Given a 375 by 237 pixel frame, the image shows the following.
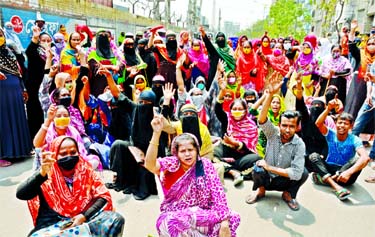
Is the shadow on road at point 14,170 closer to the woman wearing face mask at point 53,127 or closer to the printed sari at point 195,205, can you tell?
the woman wearing face mask at point 53,127

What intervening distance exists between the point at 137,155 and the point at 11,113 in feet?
6.31

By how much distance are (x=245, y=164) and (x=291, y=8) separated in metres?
27.3

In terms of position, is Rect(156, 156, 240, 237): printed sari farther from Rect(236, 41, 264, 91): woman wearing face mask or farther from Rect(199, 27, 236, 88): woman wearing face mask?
Rect(236, 41, 264, 91): woman wearing face mask

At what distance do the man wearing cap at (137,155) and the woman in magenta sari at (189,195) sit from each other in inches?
43.7

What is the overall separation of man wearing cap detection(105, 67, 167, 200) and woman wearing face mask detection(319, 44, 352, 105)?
3.58 metres

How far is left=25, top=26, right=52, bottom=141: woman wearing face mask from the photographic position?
4781 millimetres

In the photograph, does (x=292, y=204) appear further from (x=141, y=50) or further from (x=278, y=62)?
(x=278, y=62)

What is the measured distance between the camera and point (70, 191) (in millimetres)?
2363

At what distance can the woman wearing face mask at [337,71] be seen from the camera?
5.86 meters

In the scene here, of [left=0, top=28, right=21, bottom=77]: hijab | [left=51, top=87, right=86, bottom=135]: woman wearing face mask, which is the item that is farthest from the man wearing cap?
[left=0, top=28, right=21, bottom=77]: hijab

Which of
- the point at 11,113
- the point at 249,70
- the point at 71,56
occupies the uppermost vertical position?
the point at 71,56

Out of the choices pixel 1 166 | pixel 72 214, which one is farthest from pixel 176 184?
pixel 1 166

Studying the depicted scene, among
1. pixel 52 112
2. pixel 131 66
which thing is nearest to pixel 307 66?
pixel 131 66

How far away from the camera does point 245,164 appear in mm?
4035
